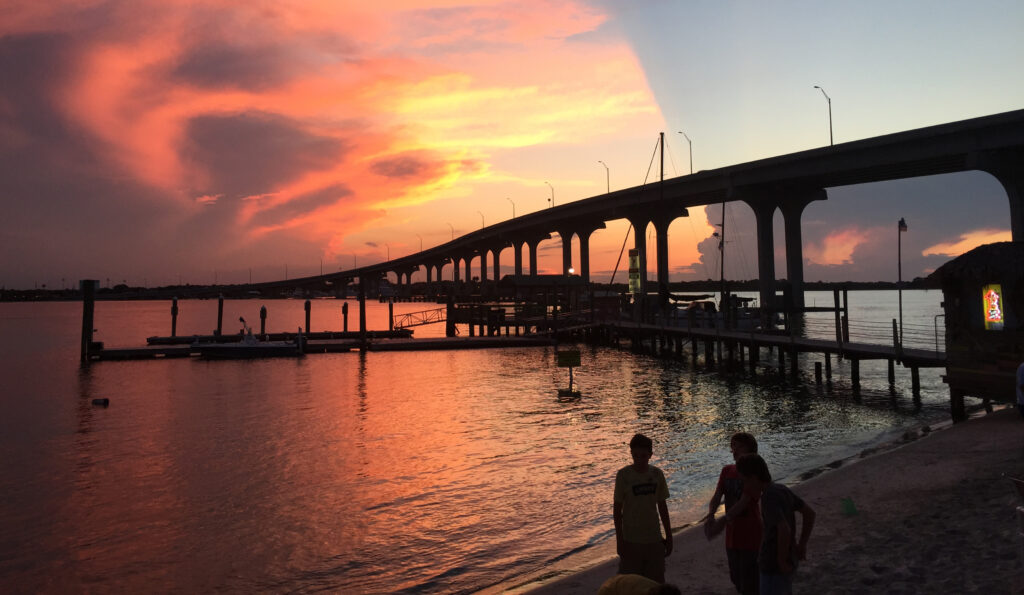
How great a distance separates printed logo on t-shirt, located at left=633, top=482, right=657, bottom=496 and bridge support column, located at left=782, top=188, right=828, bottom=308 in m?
64.3

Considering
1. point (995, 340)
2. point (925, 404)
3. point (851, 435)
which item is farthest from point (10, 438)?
point (925, 404)

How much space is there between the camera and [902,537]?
28.7 feet

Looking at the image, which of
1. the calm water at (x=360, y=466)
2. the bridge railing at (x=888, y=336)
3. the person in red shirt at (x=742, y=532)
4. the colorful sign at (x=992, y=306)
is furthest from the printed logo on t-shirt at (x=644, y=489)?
the bridge railing at (x=888, y=336)

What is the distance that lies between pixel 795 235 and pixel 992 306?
5274cm

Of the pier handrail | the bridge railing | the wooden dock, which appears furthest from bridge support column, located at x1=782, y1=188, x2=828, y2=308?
the pier handrail

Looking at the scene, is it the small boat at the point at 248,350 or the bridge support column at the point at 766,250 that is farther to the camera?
the bridge support column at the point at 766,250

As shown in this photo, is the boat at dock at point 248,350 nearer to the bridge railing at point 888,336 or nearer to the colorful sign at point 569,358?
the colorful sign at point 569,358

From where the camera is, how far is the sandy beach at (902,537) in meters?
7.36

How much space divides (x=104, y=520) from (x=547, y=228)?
99374 mm

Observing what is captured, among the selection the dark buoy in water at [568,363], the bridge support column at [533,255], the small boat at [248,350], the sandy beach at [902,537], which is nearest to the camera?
the sandy beach at [902,537]

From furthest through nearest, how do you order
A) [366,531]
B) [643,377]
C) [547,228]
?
[547,228]
[643,377]
[366,531]

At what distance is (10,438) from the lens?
2252 cm

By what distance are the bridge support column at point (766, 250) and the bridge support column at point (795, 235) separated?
0.76 m

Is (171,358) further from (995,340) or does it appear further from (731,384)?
(995,340)
